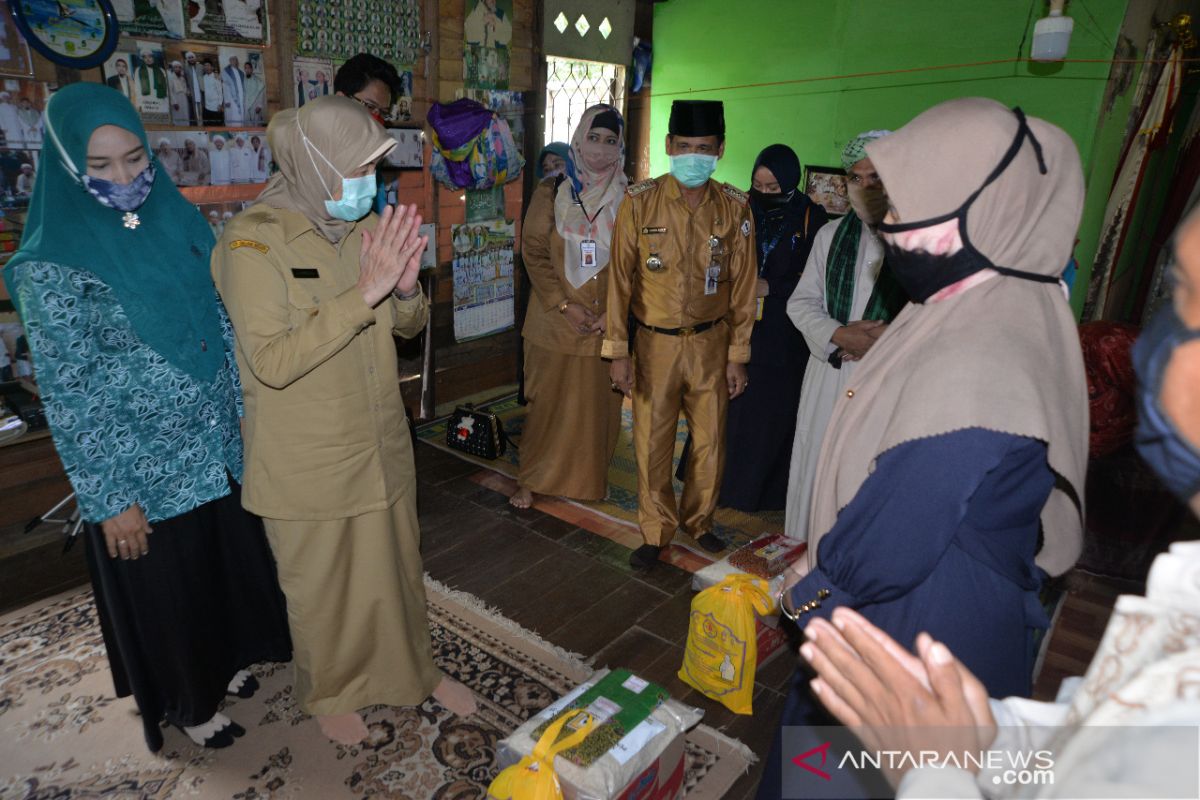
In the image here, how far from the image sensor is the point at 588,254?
3.33m

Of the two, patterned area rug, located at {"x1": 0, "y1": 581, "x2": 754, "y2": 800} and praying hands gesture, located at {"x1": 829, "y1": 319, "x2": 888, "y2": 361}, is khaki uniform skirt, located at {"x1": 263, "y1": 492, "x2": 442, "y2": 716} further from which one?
praying hands gesture, located at {"x1": 829, "y1": 319, "x2": 888, "y2": 361}

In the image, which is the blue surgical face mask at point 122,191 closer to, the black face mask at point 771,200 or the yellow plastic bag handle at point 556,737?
the yellow plastic bag handle at point 556,737

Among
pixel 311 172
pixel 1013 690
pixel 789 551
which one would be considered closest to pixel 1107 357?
pixel 789 551

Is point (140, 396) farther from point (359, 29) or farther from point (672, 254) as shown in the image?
point (359, 29)

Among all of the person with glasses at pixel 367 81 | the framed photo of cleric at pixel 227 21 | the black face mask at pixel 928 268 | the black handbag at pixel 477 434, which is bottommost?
the black handbag at pixel 477 434

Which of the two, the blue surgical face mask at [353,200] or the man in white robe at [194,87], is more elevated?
the man in white robe at [194,87]

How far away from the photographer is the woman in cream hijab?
106 centimetres

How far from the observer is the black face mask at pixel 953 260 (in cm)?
112

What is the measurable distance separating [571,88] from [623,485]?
3.02 m

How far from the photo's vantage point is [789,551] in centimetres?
264

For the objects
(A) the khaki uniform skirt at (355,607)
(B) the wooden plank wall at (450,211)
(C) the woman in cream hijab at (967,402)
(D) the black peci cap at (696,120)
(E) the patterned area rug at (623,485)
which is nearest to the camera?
(C) the woman in cream hijab at (967,402)

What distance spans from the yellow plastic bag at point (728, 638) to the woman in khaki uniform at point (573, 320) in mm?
1380

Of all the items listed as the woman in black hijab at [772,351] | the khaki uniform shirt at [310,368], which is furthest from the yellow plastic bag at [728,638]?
the woman in black hijab at [772,351]

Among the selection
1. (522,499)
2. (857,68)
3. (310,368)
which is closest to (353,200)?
(310,368)
